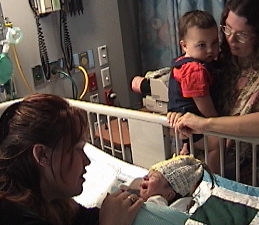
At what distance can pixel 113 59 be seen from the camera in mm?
2562

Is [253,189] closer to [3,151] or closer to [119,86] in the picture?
[3,151]

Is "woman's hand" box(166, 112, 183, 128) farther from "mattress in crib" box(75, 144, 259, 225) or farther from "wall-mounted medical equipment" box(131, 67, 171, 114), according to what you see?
"wall-mounted medical equipment" box(131, 67, 171, 114)

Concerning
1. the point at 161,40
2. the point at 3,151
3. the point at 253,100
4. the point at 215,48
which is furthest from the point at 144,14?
the point at 3,151

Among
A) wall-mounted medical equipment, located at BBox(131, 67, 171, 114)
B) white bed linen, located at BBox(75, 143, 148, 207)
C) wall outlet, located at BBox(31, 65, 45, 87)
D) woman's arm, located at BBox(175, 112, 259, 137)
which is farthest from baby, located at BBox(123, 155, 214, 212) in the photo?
wall outlet, located at BBox(31, 65, 45, 87)

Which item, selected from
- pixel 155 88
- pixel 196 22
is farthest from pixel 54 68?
pixel 196 22

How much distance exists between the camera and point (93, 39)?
8.00 ft

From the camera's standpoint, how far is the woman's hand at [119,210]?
3.44 ft

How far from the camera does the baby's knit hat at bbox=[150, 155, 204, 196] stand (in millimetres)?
1408

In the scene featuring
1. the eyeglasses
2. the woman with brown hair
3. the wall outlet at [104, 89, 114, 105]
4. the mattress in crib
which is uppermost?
the eyeglasses

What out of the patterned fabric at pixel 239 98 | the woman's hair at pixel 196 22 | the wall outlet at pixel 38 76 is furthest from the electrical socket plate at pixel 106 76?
the patterned fabric at pixel 239 98

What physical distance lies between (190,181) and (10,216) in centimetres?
69

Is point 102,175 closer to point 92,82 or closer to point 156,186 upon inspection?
point 156,186

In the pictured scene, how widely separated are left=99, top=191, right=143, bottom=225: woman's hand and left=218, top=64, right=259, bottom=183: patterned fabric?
52 cm

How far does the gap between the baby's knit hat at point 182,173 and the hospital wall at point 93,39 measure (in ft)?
3.45
